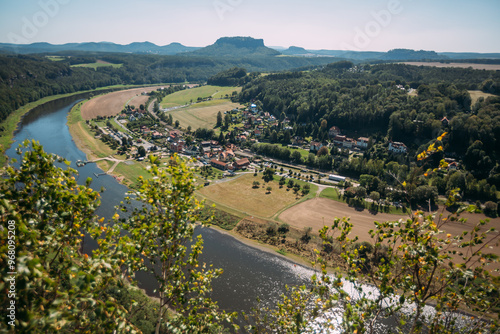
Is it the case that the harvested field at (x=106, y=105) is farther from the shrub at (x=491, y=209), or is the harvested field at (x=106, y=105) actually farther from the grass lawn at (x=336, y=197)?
the shrub at (x=491, y=209)

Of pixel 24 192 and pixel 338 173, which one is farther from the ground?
pixel 24 192

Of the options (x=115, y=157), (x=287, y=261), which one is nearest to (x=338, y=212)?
(x=287, y=261)

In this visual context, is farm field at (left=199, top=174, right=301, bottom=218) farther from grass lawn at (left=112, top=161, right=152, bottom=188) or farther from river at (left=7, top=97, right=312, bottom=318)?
grass lawn at (left=112, top=161, right=152, bottom=188)

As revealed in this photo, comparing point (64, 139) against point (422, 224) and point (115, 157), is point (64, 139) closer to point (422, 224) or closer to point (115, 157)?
point (115, 157)

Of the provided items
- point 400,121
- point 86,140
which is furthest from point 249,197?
point 86,140

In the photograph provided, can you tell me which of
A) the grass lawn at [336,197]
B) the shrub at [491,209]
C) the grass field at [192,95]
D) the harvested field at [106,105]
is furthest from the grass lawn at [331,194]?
the grass field at [192,95]

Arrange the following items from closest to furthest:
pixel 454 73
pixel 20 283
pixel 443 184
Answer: pixel 20 283 < pixel 443 184 < pixel 454 73
